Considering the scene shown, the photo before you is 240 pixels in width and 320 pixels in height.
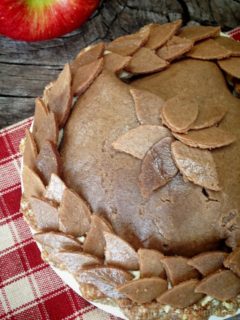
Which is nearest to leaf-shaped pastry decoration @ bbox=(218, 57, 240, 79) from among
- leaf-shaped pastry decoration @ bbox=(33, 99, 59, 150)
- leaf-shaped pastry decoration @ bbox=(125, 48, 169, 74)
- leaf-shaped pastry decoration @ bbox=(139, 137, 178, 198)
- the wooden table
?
leaf-shaped pastry decoration @ bbox=(125, 48, 169, 74)

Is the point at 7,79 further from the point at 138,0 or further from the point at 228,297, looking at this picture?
the point at 228,297

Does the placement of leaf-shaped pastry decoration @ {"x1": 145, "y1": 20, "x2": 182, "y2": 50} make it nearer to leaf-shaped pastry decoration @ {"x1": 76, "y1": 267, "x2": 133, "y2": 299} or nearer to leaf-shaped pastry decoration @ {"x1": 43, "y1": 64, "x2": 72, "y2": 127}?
leaf-shaped pastry decoration @ {"x1": 43, "y1": 64, "x2": 72, "y2": 127}

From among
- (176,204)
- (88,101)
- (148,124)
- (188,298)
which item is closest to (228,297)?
(188,298)

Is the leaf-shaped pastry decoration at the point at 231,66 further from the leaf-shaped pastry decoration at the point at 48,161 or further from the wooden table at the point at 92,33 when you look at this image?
the wooden table at the point at 92,33

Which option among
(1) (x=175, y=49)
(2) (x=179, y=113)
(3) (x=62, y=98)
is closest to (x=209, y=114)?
(2) (x=179, y=113)

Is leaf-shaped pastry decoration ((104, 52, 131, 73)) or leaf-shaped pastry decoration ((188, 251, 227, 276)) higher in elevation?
leaf-shaped pastry decoration ((104, 52, 131, 73))

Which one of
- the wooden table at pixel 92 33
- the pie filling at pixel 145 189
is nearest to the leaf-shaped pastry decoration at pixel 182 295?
the pie filling at pixel 145 189

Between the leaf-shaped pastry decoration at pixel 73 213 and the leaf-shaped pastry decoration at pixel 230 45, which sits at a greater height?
the leaf-shaped pastry decoration at pixel 230 45
